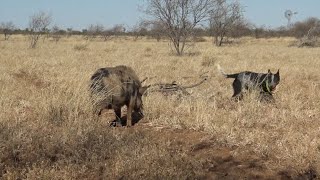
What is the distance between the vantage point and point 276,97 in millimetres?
9164

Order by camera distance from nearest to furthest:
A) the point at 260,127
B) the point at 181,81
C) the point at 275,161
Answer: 1. the point at 275,161
2. the point at 260,127
3. the point at 181,81

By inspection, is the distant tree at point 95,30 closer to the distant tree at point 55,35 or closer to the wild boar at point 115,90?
the distant tree at point 55,35

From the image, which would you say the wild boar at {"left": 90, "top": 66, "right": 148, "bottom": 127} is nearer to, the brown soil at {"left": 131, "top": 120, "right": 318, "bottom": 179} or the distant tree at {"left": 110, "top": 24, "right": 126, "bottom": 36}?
the brown soil at {"left": 131, "top": 120, "right": 318, "bottom": 179}

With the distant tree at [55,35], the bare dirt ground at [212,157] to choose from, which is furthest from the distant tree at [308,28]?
the bare dirt ground at [212,157]

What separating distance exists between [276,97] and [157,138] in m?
4.13

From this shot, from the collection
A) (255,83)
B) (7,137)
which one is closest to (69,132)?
(7,137)

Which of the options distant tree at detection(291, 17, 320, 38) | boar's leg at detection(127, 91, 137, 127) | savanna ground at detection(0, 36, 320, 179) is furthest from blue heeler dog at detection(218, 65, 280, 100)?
distant tree at detection(291, 17, 320, 38)

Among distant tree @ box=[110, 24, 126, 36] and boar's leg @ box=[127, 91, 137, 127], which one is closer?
boar's leg @ box=[127, 91, 137, 127]

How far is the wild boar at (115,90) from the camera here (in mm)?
6516

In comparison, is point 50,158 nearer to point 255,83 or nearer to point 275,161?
point 275,161

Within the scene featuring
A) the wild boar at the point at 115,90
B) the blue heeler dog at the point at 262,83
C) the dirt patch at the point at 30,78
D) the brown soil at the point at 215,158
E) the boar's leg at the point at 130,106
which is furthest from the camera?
the dirt patch at the point at 30,78

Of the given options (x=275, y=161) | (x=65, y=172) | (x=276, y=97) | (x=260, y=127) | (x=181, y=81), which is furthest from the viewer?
(x=181, y=81)

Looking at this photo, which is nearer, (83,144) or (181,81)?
(83,144)

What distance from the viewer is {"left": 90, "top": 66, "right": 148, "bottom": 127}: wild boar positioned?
652 centimetres
